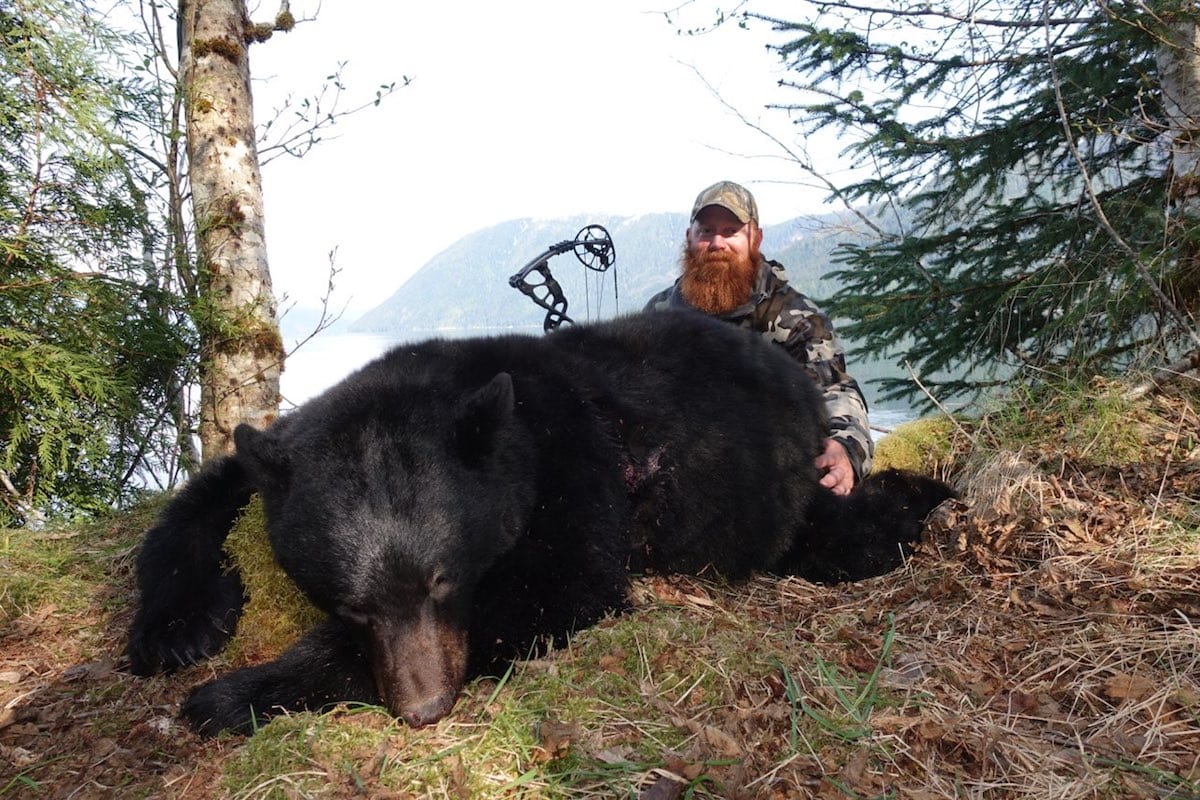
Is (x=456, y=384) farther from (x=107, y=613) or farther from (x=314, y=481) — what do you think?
(x=107, y=613)

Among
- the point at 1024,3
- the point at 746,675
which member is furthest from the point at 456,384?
the point at 1024,3

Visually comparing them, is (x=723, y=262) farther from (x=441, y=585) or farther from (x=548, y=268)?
(x=441, y=585)

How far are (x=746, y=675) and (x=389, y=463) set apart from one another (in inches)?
49.6

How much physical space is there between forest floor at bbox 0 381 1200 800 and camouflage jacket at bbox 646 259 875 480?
0.91 metres

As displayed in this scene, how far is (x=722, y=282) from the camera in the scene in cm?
506

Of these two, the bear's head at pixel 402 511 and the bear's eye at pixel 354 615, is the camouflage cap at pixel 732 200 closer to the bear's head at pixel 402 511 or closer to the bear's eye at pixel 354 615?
the bear's head at pixel 402 511

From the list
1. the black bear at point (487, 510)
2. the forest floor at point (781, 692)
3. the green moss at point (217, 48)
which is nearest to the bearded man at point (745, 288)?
A: the black bear at point (487, 510)

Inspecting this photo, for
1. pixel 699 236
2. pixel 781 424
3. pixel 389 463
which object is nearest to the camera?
pixel 389 463

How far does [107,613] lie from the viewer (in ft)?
9.32

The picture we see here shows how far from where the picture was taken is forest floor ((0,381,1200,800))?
1.61m

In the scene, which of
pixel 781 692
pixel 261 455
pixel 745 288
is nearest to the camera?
pixel 781 692

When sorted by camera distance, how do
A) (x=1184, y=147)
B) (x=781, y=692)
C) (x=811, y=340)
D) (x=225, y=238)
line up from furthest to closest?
(x=811, y=340) < (x=225, y=238) < (x=1184, y=147) < (x=781, y=692)

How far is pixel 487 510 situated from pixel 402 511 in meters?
0.30

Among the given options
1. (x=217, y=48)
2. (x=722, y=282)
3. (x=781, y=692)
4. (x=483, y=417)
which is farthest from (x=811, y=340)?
(x=217, y=48)
